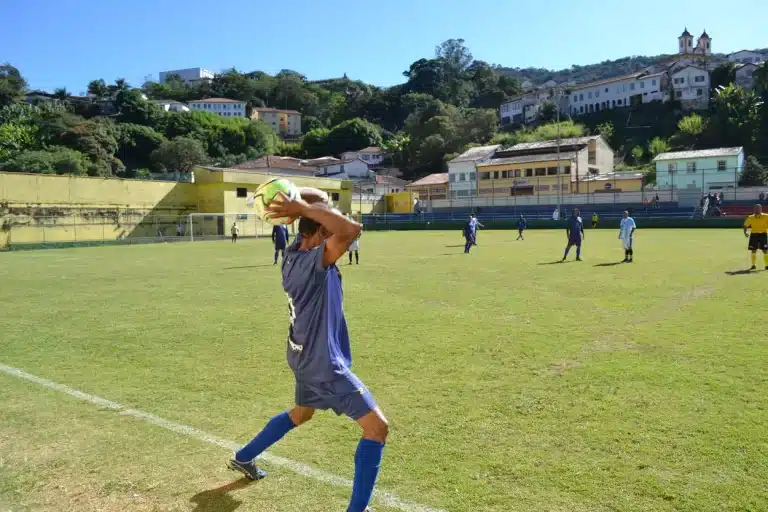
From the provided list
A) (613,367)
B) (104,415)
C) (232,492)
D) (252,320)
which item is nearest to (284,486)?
(232,492)

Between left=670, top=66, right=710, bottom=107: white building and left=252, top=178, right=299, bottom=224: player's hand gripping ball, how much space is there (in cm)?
10985

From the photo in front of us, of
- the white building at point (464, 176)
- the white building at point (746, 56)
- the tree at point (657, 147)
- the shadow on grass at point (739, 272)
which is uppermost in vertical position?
the white building at point (746, 56)

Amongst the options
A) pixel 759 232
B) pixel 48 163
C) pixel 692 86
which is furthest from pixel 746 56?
pixel 759 232

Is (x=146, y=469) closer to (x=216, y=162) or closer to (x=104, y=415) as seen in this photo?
(x=104, y=415)

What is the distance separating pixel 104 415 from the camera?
5406mm

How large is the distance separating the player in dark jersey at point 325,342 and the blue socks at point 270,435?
45 centimetres

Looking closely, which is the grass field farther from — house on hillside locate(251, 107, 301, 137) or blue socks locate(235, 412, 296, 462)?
house on hillside locate(251, 107, 301, 137)

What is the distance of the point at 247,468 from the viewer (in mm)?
3982

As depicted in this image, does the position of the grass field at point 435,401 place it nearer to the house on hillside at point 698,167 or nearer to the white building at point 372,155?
the house on hillside at point 698,167

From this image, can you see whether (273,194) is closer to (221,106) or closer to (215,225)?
(215,225)

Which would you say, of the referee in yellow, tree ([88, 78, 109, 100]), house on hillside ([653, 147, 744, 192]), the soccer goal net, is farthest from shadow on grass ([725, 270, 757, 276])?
tree ([88, 78, 109, 100])

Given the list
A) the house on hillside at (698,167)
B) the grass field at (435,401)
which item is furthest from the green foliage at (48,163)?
the house on hillside at (698,167)

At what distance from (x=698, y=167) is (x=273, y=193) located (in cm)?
6878

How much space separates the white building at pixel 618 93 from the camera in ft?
335
